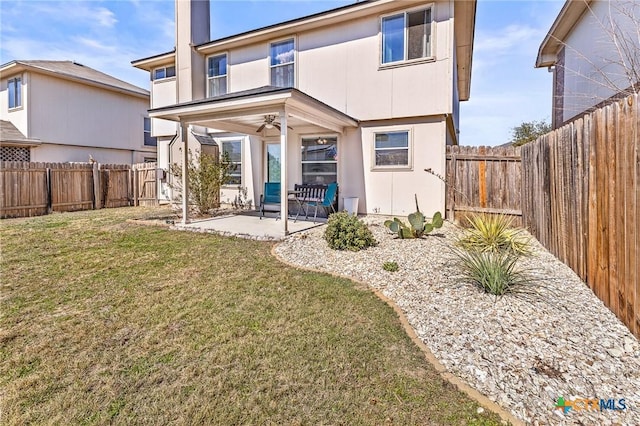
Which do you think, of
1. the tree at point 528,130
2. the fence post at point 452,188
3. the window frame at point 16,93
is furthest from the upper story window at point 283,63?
the window frame at point 16,93

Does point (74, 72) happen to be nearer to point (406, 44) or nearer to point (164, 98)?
point (164, 98)

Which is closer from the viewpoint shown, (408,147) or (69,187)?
(408,147)

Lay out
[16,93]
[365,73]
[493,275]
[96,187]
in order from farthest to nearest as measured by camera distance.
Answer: [16,93] → [96,187] → [365,73] → [493,275]

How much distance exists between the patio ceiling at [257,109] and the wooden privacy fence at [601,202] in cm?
442

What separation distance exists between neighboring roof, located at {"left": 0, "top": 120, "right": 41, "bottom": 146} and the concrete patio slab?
11.1 m

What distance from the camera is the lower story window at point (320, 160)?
9.68 m

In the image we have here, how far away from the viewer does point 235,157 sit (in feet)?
36.8

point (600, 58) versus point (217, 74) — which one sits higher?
point (217, 74)

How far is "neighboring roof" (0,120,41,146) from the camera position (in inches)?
532

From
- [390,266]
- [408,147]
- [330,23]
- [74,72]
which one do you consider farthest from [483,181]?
[74,72]

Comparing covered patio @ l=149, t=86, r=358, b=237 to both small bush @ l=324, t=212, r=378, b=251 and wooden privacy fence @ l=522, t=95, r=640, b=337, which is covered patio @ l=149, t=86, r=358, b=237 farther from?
wooden privacy fence @ l=522, t=95, r=640, b=337

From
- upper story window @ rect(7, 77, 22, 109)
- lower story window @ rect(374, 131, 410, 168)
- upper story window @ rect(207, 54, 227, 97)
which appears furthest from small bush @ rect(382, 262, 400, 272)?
upper story window @ rect(7, 77, 22, 109)

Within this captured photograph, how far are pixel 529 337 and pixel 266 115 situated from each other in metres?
6.83

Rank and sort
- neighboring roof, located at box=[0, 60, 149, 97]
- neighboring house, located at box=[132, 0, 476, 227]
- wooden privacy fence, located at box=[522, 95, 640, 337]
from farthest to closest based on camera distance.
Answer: neighboring roof, located at box=[0, 60, 149, 97] < neighboring house, located at box=[132, 0, 476, 227] < wooden privacy fence, located at box=[522, 95, 640, 337]
